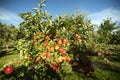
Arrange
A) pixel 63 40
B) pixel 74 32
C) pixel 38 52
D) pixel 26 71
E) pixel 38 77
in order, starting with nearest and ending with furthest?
pixel 38 52
pixel 63 40
pixel 74 32
pixel 38 77
pixel 26 71

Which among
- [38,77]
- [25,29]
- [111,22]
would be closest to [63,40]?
[25,29]

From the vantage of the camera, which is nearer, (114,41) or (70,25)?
(70,25)

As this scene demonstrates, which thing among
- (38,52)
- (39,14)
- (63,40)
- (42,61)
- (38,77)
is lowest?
(38,77)

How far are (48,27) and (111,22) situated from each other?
36507 millimetres

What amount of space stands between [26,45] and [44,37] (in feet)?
1.84

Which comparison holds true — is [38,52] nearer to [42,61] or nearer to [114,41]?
[42,61]

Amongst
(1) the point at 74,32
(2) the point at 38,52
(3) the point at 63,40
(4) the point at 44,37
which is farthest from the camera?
(1) the point at 74,32

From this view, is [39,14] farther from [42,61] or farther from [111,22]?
[111,22]

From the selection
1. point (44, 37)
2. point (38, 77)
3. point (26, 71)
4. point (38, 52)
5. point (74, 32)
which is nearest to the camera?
point (38, 52)

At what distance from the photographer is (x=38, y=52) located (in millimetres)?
3879

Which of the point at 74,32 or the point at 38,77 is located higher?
the point at 74,32

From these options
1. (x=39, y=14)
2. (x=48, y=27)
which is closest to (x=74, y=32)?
(x=48, y=27)

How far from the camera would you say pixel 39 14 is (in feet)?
13.8

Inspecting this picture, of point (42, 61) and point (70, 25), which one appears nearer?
point (42, 61)
